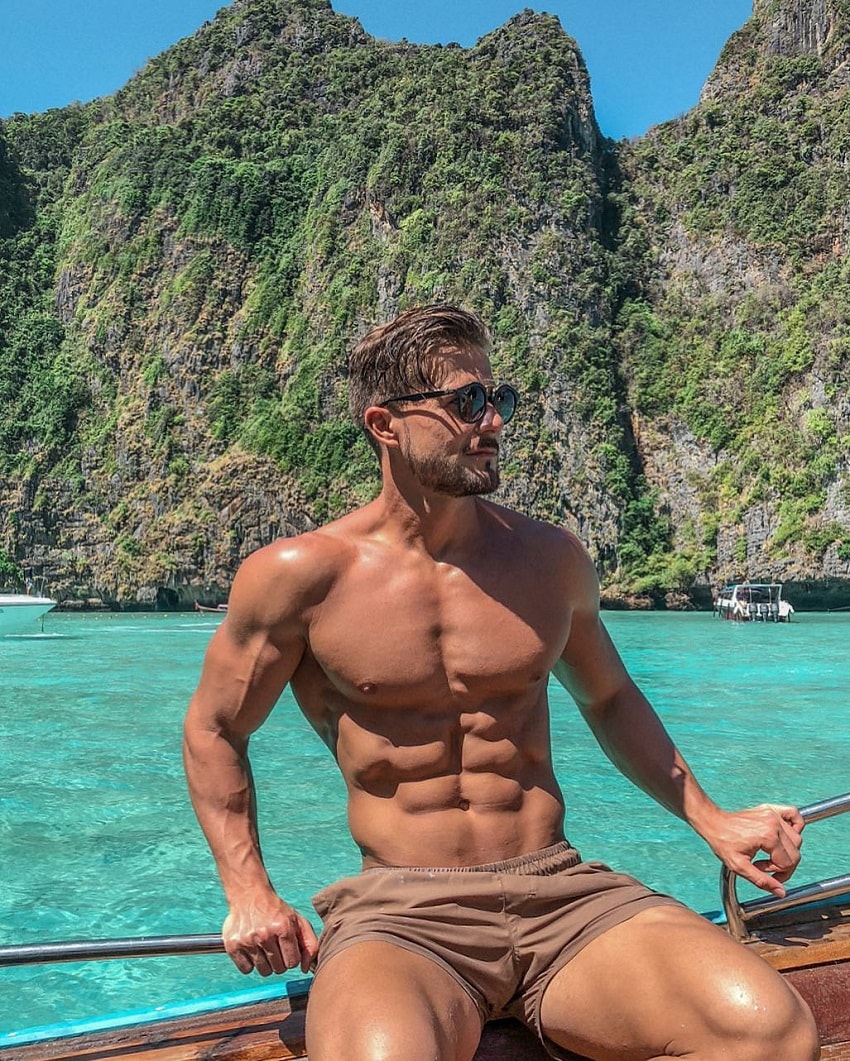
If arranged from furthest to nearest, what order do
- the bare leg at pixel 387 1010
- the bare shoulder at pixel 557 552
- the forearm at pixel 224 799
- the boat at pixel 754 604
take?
the boat at pixel 754 604
the bare shoulder at pixel 557 552
the forearm at pixel 224 799
the bare leg at pixel 387 1010

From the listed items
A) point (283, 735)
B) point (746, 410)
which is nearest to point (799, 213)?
point (746, 410)

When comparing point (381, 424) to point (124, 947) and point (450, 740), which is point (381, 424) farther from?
point (124, 947)

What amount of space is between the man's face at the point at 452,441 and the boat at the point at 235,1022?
2.89 feet

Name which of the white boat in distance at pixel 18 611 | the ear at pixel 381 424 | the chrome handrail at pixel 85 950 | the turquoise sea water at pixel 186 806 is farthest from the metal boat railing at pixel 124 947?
the white boat in distance at pixel 18 611

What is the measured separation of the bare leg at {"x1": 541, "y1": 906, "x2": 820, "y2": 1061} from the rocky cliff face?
129 ft

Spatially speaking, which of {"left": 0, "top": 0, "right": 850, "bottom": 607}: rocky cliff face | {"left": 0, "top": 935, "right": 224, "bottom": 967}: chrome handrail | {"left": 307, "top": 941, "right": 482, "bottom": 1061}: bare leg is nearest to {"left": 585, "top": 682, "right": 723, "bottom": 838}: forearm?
{"left": 307, "top": 941, "right": 482, "bottom": 1061}: bare leg

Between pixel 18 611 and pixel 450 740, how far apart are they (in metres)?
25.4

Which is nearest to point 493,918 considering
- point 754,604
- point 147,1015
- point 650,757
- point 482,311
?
point 650,757

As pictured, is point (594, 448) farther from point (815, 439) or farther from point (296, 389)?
point (296, 389)

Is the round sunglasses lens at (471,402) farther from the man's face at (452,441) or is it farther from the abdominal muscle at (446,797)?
the abdominal muscle at (446,797)

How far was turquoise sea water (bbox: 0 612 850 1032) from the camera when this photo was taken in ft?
16.6

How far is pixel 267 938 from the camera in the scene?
4.96 ft

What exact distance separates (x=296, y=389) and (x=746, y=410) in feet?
68.7

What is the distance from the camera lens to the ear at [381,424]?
1.80 metres
